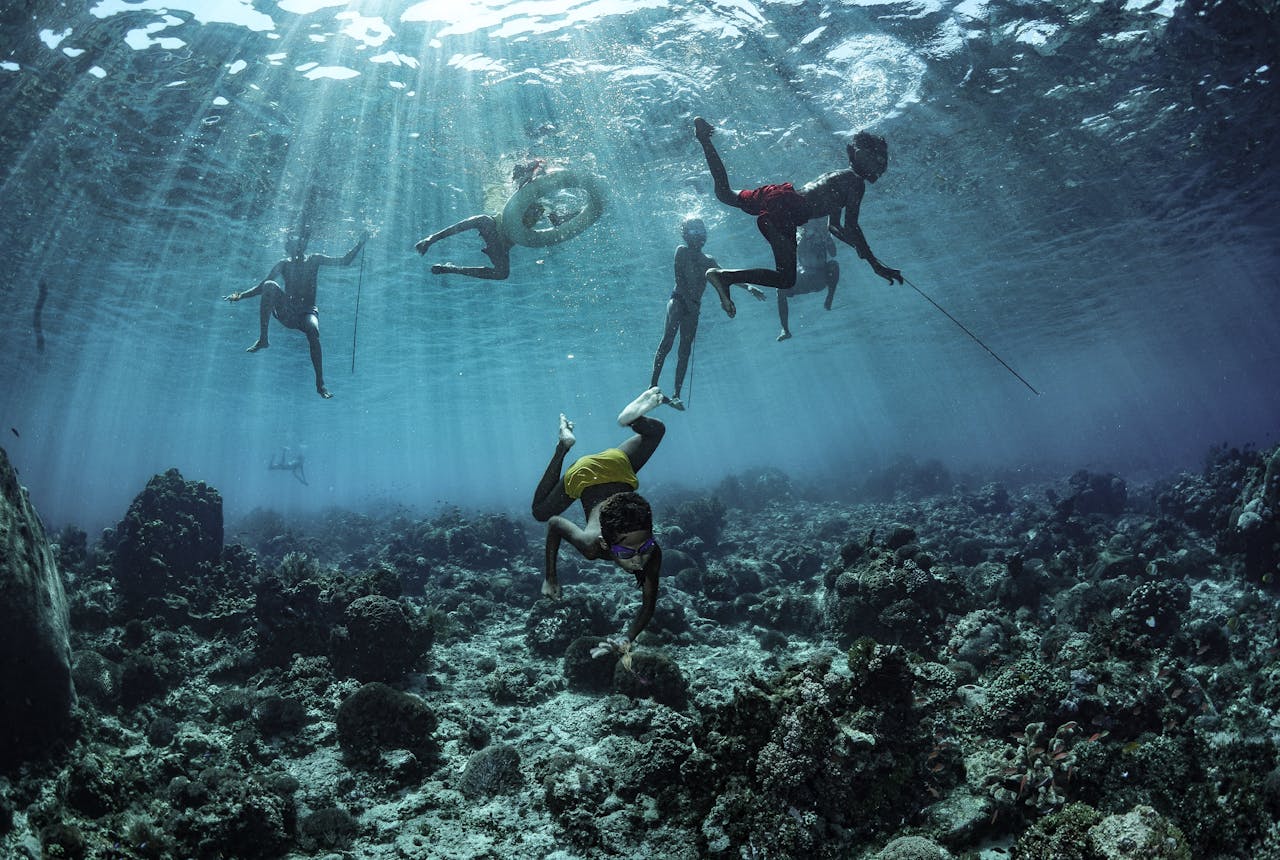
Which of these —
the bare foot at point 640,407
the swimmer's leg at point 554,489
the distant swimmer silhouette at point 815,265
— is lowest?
the swimmer's leg at point 554,489

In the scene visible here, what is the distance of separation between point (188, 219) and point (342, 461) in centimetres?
10507

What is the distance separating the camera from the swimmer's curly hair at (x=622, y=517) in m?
4.33

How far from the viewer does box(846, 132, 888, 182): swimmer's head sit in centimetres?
701

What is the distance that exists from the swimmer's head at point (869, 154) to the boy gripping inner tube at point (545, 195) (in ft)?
14.3

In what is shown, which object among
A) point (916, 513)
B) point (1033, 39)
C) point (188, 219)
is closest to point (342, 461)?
point (188, 219)

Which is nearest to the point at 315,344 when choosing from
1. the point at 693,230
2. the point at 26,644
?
the point at 26,644

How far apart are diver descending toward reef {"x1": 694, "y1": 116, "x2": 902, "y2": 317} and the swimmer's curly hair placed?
3.36 metres

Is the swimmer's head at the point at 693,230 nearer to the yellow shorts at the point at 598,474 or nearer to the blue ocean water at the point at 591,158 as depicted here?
the blue ocean water at the point at 591,158

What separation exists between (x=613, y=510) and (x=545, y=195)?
7.65m

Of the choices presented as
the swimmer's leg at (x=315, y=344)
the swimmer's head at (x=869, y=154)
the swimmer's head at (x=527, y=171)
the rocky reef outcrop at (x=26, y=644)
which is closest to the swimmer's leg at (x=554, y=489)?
the swimmer's head at (x=869, y=154)

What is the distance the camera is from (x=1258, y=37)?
39.0ft

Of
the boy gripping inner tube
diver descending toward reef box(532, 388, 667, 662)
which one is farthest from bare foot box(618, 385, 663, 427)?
the boy gripping inner tube

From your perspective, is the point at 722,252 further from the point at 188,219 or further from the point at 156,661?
the point at 156,661

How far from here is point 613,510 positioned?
14.3 feet
